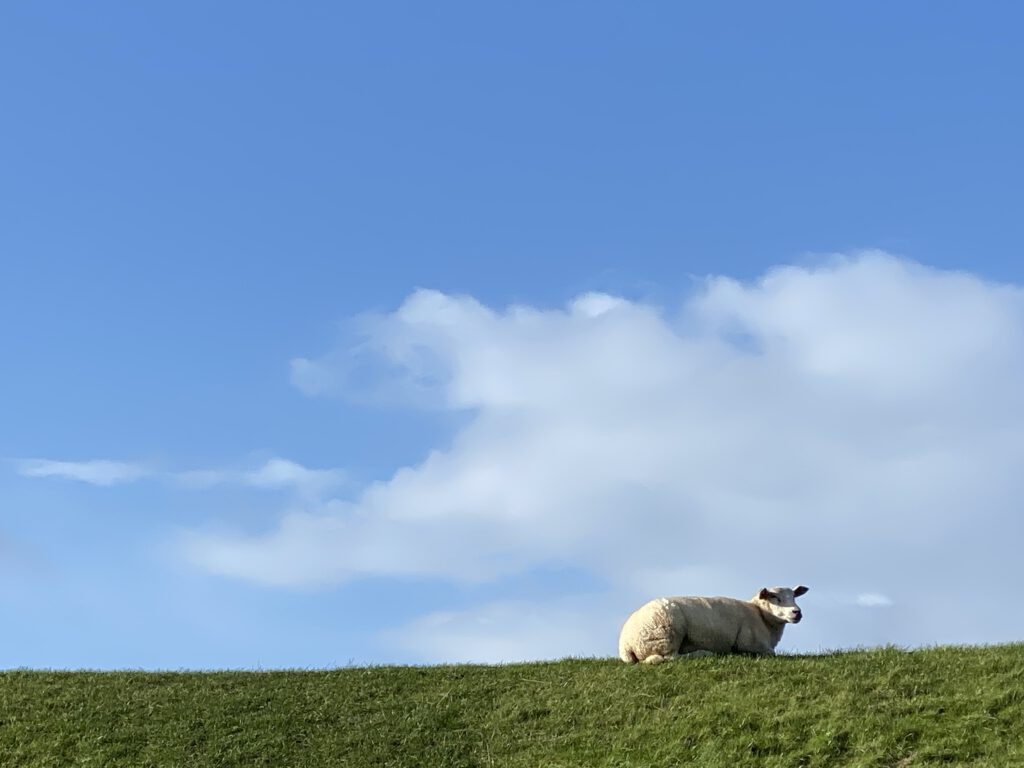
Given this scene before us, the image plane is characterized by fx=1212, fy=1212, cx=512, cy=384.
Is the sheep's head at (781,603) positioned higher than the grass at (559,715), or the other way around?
the sheep's head at (781,603)

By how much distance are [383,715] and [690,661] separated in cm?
521

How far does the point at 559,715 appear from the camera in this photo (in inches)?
746

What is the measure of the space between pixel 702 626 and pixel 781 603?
1.89 m

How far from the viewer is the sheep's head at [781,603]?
71.5 ft

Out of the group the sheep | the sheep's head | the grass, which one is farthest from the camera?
the sheep's head

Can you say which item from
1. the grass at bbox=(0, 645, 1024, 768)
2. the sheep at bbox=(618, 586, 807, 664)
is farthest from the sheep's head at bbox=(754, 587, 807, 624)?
the grass at bbox=(0, 645, 1024, 768)

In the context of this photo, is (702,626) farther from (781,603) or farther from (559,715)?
(559,715)

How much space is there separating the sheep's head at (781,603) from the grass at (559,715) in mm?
1159

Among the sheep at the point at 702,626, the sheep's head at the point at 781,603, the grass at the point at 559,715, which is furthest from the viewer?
the sheep's head at the point at 781,603

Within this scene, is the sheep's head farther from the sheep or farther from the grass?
the grass

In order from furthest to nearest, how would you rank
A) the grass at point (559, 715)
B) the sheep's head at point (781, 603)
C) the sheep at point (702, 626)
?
the sheep's head at point (781, 603), the sheep at point (702, 626), the grass at point (559, 715)

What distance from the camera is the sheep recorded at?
68.5 ft

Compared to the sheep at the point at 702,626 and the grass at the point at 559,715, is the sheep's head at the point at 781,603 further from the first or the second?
the grass at the point at 559,715

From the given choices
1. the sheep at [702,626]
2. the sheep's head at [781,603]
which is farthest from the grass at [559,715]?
the sheep's head at [781,603]
